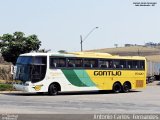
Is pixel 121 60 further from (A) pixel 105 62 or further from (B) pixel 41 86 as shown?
(B) pixel 41 86

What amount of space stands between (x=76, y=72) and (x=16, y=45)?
102 ft

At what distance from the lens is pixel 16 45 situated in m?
63.5

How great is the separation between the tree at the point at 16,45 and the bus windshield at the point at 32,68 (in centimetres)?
3123

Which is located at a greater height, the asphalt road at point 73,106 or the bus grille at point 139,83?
the bus grille at point 139,83

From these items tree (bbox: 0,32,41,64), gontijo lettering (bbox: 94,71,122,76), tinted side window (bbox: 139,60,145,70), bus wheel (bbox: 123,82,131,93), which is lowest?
bus wheel (bbox: 123,82,131,93)

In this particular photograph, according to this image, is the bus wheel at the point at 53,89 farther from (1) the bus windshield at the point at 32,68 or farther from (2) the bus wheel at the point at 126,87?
(2) the bus wheel at the point at 126,87

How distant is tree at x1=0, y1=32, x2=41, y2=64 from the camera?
63312 millimetres

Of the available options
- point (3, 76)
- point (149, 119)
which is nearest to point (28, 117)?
point (149, 119)

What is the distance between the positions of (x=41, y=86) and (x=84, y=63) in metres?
4.17

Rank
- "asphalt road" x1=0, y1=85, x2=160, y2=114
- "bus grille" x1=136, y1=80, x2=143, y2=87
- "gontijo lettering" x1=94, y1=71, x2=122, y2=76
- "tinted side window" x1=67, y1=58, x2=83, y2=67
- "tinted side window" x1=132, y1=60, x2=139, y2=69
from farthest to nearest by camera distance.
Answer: "bus grille" x1=136, y1=80, x2=143, y2=87 < "tinted side window" x1=132, y1=60, x2=139, y2=69 < "gontijo lettering" x1=94, y1=71, x2=122, y2=76 < "tinted side window" x1=67, y1=58, x2=83, y2=67 < "asphalt road" x1=0, y1=85, x2=160, y2=114

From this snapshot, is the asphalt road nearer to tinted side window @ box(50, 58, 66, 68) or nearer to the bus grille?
tinted side window @ box(50, 58, 66, 68)

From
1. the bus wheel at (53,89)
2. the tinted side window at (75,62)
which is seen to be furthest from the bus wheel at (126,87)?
the bus wheel at (53,89)

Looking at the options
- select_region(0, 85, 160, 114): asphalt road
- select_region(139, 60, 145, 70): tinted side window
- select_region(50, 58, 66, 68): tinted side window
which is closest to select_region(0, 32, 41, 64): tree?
select_region(139, 60, 145, 70): tinted side window

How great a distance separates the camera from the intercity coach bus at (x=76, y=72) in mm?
31547
